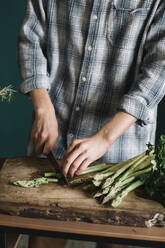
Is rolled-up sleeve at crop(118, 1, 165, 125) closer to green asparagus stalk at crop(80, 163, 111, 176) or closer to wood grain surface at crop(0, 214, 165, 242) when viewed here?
green asparagus stalk at crop(80, 163, 111, 176)

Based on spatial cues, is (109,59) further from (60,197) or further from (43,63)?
(60,197)

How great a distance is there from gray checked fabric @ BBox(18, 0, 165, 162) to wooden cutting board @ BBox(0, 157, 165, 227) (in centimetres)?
41

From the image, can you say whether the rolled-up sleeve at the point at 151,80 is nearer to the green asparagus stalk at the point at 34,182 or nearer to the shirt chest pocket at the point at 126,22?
the shirt chest pocket at the point at 126,22

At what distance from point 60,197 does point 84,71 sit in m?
0.64

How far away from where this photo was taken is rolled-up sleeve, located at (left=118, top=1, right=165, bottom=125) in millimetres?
1436

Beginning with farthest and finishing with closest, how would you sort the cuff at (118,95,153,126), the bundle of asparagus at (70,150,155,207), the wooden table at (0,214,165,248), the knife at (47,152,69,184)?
the cuff at (118,95,153,126), the knife at (47,152,69,184), the bundle of asparagus at (70,150,155,207), the wooden table at (0,214,165,248)

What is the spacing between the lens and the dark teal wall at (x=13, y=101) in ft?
8.92

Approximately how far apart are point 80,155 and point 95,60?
49 cm

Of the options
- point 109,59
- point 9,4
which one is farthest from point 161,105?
point 9,4

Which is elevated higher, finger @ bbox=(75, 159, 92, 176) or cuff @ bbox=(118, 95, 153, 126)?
cuff @ bbox=(118, 95, 153, 126)

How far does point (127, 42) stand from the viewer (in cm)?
155

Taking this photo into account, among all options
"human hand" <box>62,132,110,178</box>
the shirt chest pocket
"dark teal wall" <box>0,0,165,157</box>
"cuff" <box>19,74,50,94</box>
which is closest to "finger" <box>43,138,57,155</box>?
"human hand" <box>62,132,110,178</box>

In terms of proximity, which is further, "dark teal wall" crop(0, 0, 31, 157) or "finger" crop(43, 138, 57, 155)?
"dark teal wall" crop(0, 0, 31, 157)

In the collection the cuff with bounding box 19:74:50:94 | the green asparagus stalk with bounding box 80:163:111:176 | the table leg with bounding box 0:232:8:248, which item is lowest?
the table leg with bounding box 0:232:8:248
